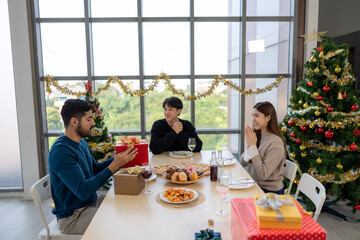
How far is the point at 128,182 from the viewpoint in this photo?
5.96ft

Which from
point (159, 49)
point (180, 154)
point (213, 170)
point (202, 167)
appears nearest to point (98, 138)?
point (180, 154)

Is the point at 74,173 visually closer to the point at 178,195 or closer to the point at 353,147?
the point at 178,195

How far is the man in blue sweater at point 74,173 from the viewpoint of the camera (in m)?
1.79

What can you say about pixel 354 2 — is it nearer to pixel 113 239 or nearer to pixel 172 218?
pixel 172 218

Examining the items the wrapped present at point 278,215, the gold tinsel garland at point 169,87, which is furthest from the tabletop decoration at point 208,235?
the gold tinsel garland at point 169,87

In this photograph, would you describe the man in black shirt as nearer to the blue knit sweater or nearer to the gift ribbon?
the blue knit sweater

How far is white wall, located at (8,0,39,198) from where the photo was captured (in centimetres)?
379

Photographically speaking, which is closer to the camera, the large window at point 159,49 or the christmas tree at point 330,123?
the christmas tree at point 330,123

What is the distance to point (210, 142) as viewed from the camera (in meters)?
4.34

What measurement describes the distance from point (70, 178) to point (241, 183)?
119 centimetres

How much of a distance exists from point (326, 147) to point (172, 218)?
249 centimetres

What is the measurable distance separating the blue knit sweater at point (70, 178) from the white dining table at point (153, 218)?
6.0 inches

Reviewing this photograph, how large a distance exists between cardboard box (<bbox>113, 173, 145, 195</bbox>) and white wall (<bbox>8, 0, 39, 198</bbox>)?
276cm

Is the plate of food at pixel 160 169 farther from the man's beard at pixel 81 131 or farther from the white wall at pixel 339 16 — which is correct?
the white wall at pixel 339 16
